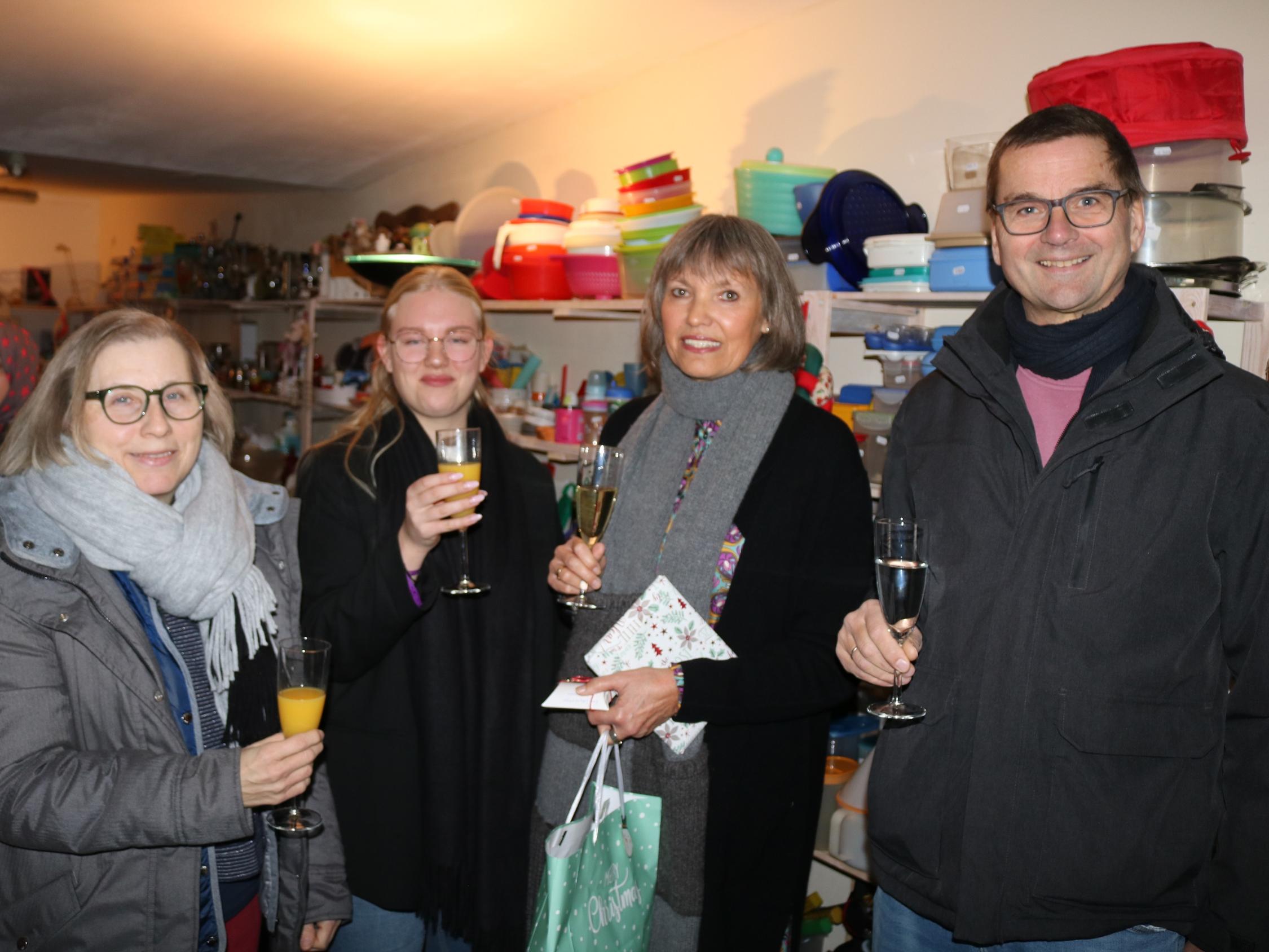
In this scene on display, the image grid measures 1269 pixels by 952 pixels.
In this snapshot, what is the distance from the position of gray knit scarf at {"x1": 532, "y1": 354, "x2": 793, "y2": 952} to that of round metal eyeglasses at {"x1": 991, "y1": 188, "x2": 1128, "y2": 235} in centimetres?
56

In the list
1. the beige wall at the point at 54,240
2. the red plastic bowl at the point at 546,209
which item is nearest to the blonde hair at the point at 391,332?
the red plastic bowl at the point at 546,209

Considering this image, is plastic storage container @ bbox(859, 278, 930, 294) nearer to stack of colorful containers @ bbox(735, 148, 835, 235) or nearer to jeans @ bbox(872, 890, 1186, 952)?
stack of colorful containers @ bbox(735, 148, 835, 235)

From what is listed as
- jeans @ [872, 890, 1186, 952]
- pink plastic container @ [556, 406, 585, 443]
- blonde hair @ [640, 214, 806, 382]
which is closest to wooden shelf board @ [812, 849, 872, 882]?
jeans @ [872, 890, 1186, 952]

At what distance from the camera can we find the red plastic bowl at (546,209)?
355cm

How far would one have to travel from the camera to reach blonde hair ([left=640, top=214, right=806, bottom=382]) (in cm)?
179

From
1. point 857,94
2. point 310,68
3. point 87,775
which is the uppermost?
point 310,68

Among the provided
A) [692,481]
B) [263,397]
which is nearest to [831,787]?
[692,481]

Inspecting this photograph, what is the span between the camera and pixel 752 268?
179 cm

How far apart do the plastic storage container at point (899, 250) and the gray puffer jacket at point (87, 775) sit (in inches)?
72.6

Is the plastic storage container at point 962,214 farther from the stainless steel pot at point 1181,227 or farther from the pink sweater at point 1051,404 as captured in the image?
the pink sweater at point 1051,404

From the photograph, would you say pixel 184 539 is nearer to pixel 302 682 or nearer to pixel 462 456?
pixel 302 682

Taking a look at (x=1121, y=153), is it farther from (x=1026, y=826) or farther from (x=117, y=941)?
(x=117, y=941)

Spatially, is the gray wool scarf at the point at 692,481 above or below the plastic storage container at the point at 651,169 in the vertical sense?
below

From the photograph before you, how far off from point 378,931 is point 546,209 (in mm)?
2504
